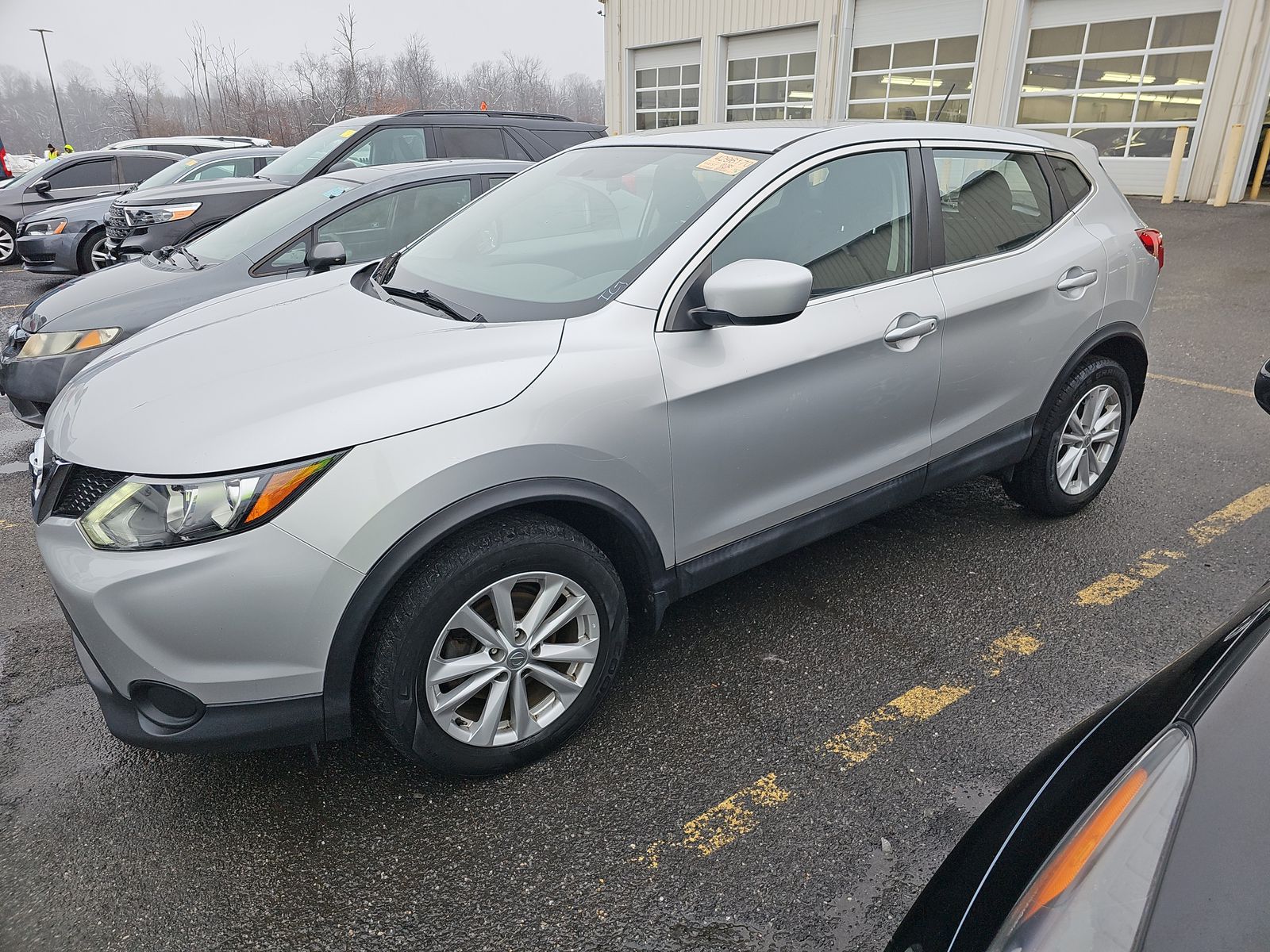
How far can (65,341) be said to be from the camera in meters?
4.52

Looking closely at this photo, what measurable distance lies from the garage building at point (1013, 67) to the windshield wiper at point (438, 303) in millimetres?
6948

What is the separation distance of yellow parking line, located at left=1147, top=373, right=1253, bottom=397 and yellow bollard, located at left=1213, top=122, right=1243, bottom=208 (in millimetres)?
8869

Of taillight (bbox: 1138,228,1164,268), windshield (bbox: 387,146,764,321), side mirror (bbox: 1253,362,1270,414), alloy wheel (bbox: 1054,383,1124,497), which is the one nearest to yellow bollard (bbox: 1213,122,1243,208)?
taillight (bbox: 1138,228,1164,268)

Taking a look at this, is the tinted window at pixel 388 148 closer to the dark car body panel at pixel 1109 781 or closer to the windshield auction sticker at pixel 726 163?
the windshield auction sticker at pixel 726 163

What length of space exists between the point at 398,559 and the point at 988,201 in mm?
2668

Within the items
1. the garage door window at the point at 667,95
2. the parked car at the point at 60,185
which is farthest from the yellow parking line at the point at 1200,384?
the garage door window at the point at 667,95

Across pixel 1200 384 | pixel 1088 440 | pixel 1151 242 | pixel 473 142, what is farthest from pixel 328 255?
pixel 1200 384

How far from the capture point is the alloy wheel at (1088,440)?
12.3 ft

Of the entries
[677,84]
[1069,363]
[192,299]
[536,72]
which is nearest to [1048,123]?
[677,84]

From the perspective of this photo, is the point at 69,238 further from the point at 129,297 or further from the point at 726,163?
the point at 726,163

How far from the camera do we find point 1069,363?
3.55 m

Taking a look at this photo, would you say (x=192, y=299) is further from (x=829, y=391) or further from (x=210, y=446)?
(x=829, y=391)

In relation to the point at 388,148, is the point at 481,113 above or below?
above

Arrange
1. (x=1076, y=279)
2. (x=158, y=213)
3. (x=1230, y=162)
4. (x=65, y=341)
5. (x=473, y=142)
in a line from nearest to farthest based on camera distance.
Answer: (x=1076, y=279) < (x=65, y=341) < (x=158, y=213) < (x=473, y=142) < (x=1230, y=162)
